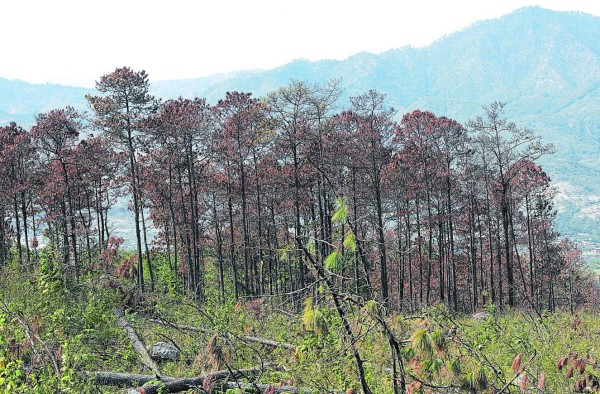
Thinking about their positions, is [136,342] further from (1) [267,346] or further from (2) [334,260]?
(2) [334,260]

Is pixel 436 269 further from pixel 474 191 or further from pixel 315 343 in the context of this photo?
pixel 315 343

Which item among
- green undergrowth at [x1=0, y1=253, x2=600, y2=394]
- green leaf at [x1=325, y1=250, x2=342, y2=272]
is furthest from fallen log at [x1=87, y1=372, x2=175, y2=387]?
green leaf at [x1=325, y1=250, x2=342, y2=272]

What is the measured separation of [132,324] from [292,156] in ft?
71.8

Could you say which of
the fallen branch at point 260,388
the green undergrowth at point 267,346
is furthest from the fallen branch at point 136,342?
the fallen branch at point 260,388

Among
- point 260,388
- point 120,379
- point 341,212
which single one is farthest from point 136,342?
point 341,212

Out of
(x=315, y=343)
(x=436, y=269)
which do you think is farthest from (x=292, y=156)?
(x=315, y=343)

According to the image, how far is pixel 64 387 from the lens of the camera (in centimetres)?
516

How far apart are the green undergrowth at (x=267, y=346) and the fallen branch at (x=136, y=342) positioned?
14 cm

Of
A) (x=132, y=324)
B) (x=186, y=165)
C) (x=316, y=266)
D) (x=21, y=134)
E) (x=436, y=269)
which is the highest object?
(x=21, y=134)

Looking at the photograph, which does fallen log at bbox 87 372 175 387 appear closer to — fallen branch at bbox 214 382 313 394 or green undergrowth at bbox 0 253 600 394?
green undergrowth at bbox 0 253 600 394

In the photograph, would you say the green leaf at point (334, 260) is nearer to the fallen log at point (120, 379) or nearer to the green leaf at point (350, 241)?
the green leaf at point (350, 241)

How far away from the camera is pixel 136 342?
8.87 metres

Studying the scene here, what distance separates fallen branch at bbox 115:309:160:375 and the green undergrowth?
14cm

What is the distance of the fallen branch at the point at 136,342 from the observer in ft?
25.4
